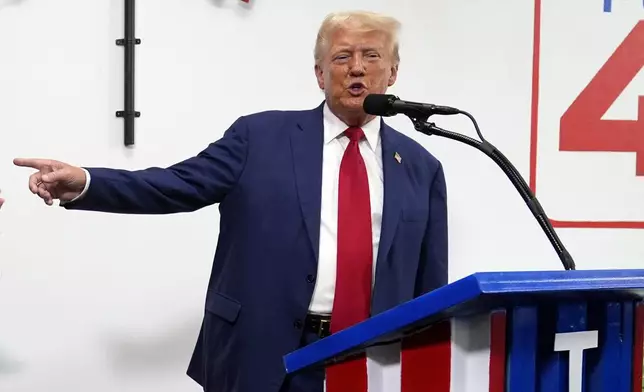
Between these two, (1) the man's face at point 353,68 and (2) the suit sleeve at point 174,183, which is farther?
(1) the man's face at point 353,68

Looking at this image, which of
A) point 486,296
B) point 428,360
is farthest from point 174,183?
point 486,296

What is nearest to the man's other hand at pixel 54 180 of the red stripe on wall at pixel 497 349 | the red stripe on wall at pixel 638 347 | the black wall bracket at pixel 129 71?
the black wall bracket at pixel 129 71

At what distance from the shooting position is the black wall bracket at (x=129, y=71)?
174cm

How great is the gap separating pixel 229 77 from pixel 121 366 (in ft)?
2.62

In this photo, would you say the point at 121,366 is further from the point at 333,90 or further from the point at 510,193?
the point at 510,193

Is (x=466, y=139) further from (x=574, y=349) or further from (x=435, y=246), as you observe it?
(x=435, y=246)

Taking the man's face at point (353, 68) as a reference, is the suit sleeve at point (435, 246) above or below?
below

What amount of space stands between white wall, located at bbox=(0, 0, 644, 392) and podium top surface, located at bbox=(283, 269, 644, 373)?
1.15m

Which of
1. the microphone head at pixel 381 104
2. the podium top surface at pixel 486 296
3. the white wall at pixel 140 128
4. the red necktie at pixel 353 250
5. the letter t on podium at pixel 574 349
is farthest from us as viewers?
the white wall at pixel 140 128

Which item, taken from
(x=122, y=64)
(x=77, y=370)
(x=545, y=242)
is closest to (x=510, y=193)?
(x=545, y=242)

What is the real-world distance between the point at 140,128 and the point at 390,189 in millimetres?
721

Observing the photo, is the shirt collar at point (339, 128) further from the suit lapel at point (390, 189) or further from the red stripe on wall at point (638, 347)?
the red stripe on wall at point (638, 347)

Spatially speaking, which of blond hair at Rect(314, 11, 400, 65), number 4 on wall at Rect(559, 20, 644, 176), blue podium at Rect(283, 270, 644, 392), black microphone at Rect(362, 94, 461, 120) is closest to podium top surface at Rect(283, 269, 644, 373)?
blue podium at Rect(283, 270, 644, 392)

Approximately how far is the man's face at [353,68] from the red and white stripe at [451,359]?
0.73 meters
